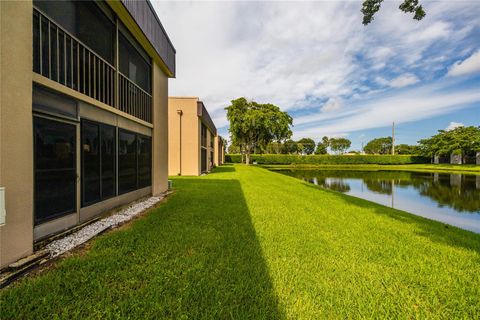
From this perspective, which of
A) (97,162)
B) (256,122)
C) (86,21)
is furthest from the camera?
(256,122)

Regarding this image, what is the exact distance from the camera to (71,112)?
14.5ft

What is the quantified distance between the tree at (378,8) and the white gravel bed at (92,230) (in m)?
8.44

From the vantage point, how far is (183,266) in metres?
3.08

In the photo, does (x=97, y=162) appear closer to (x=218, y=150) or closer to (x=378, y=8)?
(x=378, y=8)

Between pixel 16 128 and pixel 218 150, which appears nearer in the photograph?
pixel 16 128

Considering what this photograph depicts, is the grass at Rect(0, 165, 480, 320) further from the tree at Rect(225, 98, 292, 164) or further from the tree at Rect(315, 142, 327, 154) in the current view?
the tree at Rect(315, 142, 327, 154)

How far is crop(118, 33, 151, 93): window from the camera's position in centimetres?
633

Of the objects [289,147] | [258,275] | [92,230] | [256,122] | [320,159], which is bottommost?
[258,275]

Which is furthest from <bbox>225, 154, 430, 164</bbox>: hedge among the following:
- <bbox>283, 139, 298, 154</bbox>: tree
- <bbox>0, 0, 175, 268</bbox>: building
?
<bbox>0, 0, 175, 268</bbox>: building

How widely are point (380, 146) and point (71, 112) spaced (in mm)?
116619

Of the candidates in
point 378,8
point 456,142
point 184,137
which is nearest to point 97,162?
point 378,8

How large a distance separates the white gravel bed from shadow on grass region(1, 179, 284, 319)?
340 millimetres

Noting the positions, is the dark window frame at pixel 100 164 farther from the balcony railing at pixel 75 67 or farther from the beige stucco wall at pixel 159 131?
the beige stucco wall at pixel 159 131

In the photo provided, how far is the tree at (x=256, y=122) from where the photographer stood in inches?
1320
